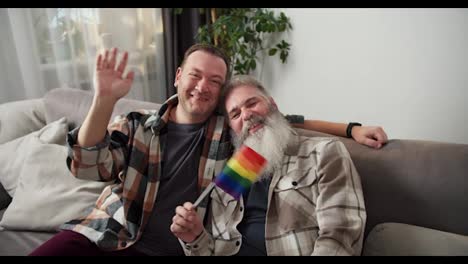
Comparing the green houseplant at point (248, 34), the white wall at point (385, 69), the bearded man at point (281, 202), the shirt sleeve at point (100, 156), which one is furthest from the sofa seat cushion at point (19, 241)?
the white wall at point (385, 69)

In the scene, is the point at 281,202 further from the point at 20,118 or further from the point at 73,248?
the point at 20,118

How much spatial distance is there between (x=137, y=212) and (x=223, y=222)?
325mm

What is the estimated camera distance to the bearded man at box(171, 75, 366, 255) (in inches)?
42.9

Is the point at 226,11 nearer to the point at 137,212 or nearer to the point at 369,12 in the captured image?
the point at 369,12

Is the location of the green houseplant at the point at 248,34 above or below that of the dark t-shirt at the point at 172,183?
above

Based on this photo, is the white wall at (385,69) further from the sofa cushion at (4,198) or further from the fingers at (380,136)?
the sofa cushion at (4,198)

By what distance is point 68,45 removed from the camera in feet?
7.76

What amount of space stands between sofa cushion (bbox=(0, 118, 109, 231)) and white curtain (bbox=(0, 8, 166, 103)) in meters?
0.79

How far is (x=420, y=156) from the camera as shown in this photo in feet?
4.00

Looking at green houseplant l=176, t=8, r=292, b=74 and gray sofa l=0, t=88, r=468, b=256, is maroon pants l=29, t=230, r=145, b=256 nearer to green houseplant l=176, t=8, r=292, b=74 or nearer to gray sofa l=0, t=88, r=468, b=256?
gray sofa l=0, t=88, r=468, b=256

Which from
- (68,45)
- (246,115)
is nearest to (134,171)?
(246,115)

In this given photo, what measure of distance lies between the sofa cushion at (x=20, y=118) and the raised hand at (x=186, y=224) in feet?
4.30

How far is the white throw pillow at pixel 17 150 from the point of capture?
171 cm
